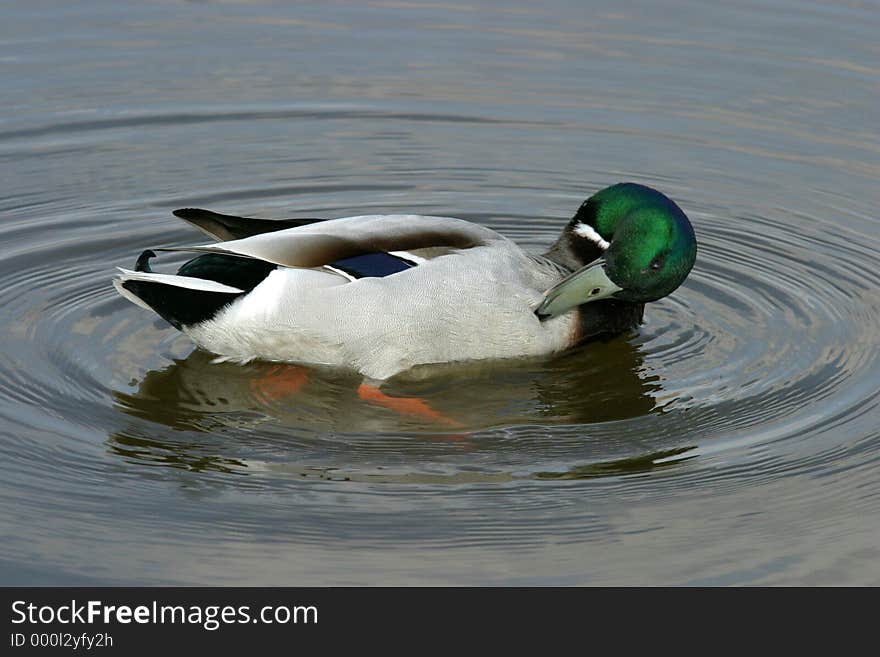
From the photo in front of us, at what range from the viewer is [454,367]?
702cm

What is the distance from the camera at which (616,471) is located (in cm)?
613

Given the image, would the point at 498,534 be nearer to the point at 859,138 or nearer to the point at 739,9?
the point at 859,138

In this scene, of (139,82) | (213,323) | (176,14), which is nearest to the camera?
(213,323)

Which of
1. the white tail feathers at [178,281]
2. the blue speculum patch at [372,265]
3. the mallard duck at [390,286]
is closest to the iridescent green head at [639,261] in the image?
the mallard duck at [390,286]

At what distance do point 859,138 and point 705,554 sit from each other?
5046 mm

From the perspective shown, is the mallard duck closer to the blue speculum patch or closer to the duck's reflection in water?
the blue speculum patch

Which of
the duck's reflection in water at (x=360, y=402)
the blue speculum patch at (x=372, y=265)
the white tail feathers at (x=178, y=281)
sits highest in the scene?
the blue speculum patch at (x=372, y=265)

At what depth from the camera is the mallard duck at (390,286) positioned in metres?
6.73

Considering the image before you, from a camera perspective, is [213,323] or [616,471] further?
[213,323]

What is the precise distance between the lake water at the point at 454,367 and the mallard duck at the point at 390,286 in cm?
21

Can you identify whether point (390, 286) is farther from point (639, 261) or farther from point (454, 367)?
point (639, 261)

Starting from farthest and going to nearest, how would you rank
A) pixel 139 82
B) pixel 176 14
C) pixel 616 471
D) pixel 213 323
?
pixel 176 14 → pixel 139 82 → pixel 213 323 → pixel 616 471

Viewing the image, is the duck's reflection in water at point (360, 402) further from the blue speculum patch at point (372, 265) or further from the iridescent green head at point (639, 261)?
the blue speculum patch at point (372, 265)
